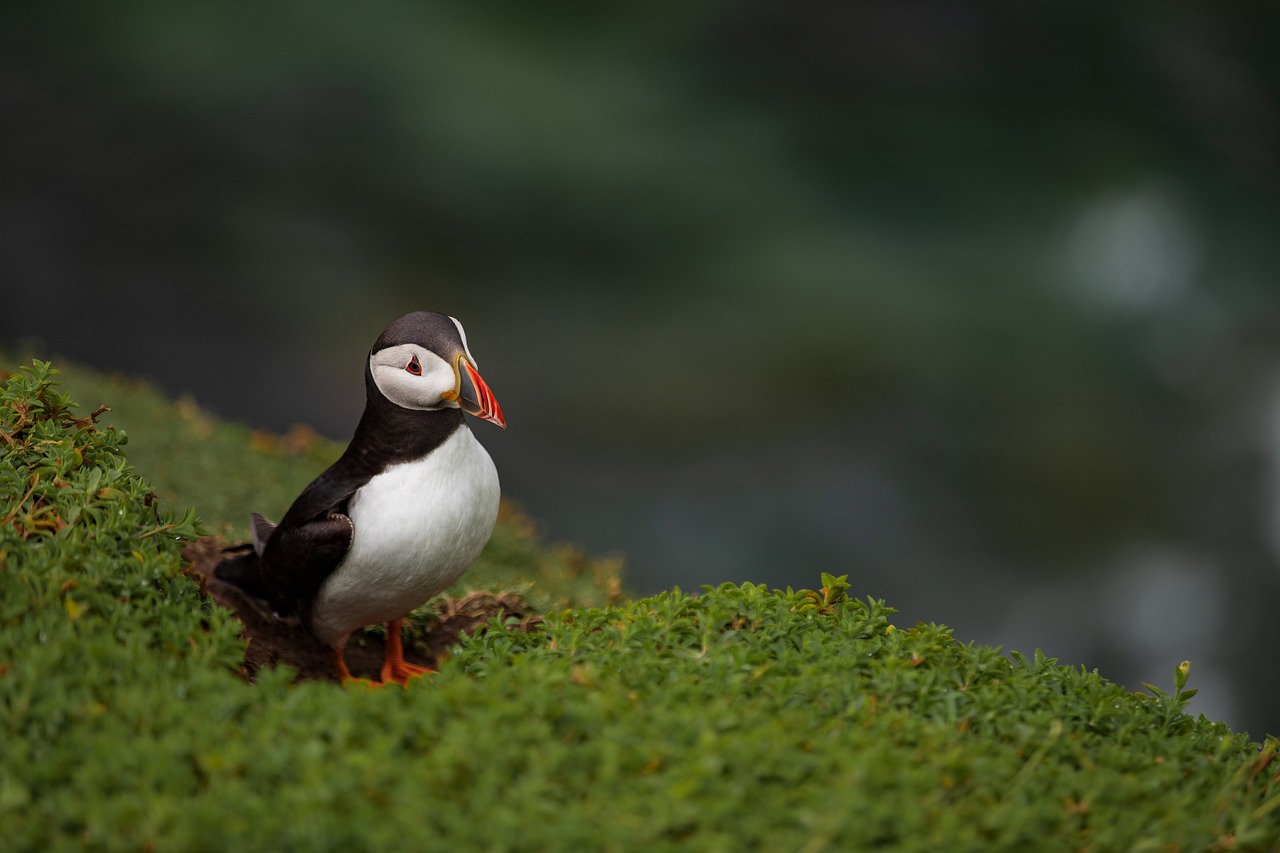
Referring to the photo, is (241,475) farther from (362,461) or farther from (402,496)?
(402,496)

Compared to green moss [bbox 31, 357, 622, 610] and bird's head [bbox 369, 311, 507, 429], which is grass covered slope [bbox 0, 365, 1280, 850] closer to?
bird's head [bbox 369, 311, 507, 429]

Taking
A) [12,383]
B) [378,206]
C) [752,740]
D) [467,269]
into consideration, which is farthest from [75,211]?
[752,740]

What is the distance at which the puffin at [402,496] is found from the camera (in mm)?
3246

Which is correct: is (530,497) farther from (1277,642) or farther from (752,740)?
(752,740)

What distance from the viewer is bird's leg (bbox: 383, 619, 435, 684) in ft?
11.8

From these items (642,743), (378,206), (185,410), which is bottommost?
(642,743)

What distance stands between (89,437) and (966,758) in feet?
7.96

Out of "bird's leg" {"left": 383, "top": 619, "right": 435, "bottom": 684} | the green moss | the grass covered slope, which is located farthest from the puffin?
the green moss

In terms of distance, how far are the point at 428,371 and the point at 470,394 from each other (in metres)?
0.15

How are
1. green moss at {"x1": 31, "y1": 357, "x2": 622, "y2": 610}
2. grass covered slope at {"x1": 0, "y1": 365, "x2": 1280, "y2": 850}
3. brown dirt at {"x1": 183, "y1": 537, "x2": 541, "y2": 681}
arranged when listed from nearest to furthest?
grass covered slope at {"x1": 0, "y1": 365, "x2": 1280, "y2": 850} → brown dirt at {"x1": 183, "y1": 537, "x2": 541, "y2": 681} → green moss at {"x1": 31, "y1": 357, "x2": 622, "y2": 610}

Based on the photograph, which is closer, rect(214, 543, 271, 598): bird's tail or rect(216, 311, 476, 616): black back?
rect(216, 311, 476, 616): black back

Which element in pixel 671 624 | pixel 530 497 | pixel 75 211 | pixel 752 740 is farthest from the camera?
pixel 75 211

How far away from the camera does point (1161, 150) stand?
10727 millimetres

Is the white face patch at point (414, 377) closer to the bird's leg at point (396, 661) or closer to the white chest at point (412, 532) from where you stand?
the white chest at point (412, 532)
